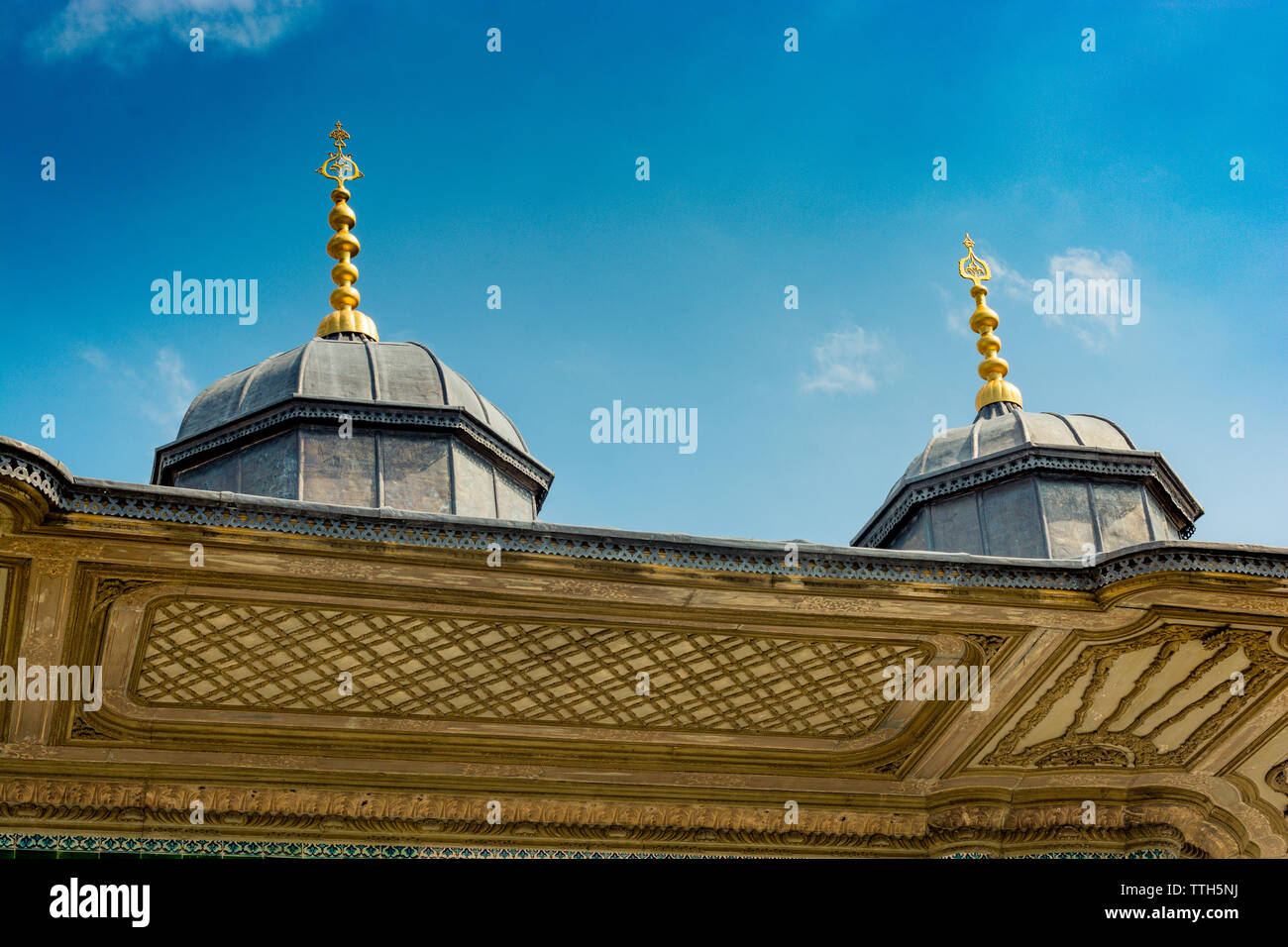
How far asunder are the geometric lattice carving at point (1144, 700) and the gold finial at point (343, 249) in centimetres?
453

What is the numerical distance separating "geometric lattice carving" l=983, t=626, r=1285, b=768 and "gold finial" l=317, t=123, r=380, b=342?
4532 mm

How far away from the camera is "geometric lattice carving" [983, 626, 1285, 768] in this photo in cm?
584

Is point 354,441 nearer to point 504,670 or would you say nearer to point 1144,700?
point 504,670

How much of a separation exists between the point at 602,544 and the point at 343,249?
14.1ft

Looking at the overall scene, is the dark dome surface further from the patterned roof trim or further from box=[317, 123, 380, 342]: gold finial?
the patterned roof trim

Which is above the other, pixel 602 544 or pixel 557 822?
pixel 602 544

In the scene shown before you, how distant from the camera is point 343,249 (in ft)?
28.7

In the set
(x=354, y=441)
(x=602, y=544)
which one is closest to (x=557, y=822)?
(x=602, y=544)

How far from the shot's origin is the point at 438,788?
600 cm

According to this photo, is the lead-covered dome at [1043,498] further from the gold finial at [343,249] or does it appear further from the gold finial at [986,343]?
the gold finial at [343,249]

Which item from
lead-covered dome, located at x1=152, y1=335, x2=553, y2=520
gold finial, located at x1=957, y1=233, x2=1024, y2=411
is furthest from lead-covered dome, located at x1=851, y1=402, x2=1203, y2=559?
lead-covered dome, located at x1=152, y1=335, x2=553, y2=520
